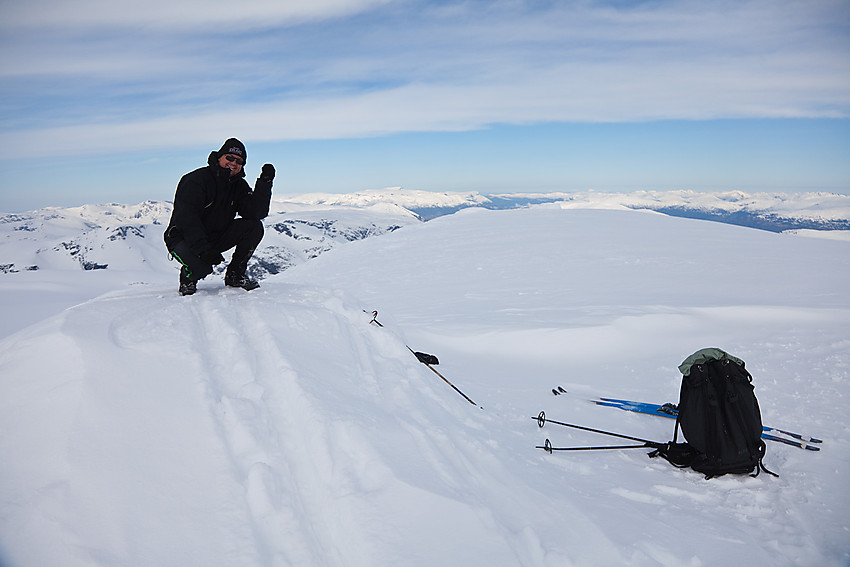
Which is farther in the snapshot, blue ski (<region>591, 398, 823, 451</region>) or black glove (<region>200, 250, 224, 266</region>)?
black glove (<region>200, 250, 224, 266</region>)

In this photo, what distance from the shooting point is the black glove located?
5.75m

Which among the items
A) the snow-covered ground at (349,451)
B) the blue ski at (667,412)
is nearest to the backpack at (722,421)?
the snow-covered ground at (349,451)

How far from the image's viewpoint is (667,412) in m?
5.32

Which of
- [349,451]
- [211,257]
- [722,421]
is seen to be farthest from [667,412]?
[211,257]

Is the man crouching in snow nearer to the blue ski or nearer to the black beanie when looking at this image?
the black beanie

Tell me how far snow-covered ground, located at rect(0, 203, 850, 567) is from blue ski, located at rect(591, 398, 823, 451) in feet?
0.40

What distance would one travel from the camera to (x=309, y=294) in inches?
252

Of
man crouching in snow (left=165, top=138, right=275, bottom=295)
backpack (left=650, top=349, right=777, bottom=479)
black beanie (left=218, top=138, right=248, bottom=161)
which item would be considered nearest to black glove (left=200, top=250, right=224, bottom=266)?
man crouching in snow (left=165, top=138, right=275, bottom=295)

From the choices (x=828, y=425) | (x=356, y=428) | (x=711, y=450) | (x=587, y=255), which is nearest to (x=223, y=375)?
(x=356, y=428)

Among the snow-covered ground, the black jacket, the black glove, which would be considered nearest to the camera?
the snow-covered ground

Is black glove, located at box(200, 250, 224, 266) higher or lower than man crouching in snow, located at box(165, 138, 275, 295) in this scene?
lower

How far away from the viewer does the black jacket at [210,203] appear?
17.8ft

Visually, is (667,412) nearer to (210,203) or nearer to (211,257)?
(211,257)

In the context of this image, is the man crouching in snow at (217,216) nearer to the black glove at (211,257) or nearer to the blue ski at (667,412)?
the black glove at (211,257)
